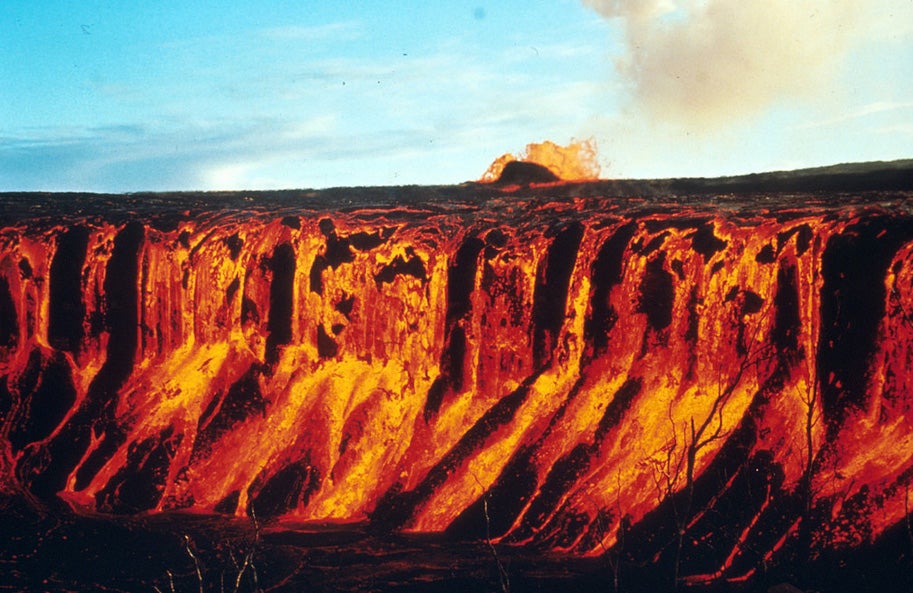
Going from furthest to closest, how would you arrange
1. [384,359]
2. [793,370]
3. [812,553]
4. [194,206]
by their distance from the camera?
[194,206] → [384,359] → [793,370] → [812,553]

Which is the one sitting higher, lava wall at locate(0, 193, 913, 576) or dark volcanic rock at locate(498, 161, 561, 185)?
dark volcanic rock at locate(498, 161, 561, 185)

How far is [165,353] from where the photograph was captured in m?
5.86

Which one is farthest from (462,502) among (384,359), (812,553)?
(812,553)

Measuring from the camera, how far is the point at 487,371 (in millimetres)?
5422

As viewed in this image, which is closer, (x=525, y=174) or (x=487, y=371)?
(x=487, y=371)

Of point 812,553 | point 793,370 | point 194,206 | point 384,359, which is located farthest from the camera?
point 194,206

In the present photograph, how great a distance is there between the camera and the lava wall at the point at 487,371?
4785 mm

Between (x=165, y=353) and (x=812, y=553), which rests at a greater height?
(x=165, y=353)

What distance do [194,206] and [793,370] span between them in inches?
188

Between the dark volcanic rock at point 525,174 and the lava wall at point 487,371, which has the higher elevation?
the dark volcanic rock at point 525,174

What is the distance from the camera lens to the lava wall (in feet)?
15.7

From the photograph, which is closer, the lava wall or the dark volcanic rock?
the lava wall

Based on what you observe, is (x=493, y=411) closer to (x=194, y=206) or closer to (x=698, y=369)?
(x=698, y=369)

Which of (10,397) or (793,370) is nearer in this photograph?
(793,370)
